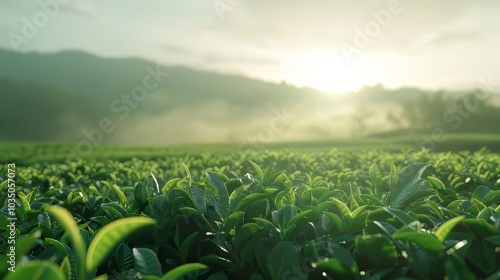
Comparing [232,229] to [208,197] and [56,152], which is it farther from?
[56,152]

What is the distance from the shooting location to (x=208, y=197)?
7.25ft

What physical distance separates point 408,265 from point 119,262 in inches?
41.5

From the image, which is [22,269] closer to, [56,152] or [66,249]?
[66,249]

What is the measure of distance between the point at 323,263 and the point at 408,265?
308mm

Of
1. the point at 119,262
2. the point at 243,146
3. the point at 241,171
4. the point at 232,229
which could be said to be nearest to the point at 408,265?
the point at 232,229

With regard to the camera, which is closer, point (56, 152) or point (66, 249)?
point (66, 249)

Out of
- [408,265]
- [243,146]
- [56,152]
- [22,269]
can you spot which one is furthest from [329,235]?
[56,152]

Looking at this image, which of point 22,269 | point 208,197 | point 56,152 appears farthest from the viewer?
point 56,152

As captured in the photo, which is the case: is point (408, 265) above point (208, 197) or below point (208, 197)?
below

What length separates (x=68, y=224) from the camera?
1.16 metres

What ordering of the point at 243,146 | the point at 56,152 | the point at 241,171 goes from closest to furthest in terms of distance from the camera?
the point at 241,171 < the point at 243,146 < the point at 56,152

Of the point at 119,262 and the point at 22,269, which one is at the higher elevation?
the point at 22,269

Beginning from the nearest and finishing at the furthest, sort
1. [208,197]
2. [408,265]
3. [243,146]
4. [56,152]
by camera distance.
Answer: [408,265] < [208,197] < [243,146] < [56,152]

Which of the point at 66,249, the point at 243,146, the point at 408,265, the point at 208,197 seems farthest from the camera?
the point at 243,146
